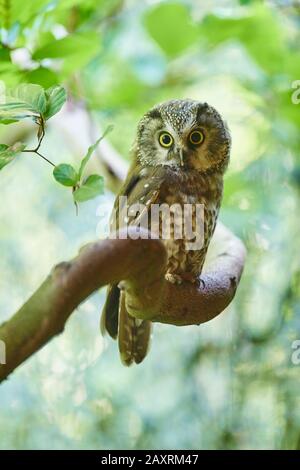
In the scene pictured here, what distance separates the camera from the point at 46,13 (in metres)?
0.70

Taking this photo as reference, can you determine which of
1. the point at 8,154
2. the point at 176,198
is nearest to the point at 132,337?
the point at 176,198

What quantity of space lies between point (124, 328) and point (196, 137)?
0.22m

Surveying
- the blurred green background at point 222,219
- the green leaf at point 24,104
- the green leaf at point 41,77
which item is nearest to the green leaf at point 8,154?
the green leaf at point 24,104

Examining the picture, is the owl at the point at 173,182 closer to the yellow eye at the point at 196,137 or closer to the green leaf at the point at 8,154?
the yellow eye at the point at 196,137

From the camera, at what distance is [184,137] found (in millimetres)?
633

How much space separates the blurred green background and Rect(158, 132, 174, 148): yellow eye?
12.3 inches

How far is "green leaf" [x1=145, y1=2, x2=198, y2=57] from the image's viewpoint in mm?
892

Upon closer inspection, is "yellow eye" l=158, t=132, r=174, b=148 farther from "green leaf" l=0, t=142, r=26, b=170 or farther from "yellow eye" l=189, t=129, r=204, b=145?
"green leaf" l=0, t=142, r=26, b=170

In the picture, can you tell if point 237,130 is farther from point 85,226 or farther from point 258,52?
point 85,226

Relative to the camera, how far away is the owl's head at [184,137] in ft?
2.03

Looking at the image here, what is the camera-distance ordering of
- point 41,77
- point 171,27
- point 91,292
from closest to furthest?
1. point 91,292
2. point 41,77
3. point 171,27

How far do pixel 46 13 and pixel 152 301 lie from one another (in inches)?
15.4

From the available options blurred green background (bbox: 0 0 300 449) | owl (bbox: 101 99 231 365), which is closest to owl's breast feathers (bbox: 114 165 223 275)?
owl (bbox: 101 99 231 365)

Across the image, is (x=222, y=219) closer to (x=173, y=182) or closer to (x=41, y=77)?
(x=173, y=182)
